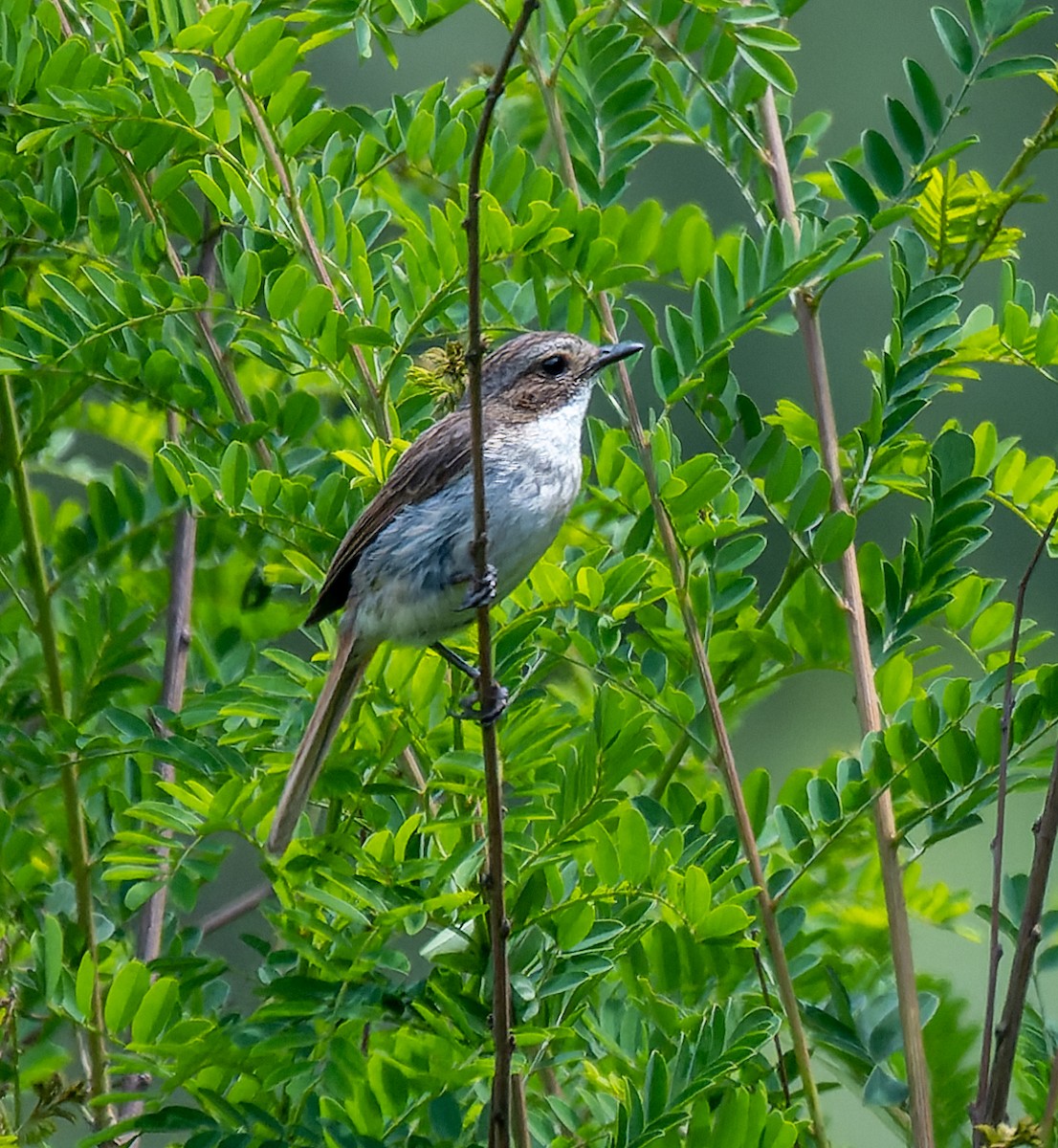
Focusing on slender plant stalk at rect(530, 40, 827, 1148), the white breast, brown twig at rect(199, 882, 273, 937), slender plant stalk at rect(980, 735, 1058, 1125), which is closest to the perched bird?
the white breast

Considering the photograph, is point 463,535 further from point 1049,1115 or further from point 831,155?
point 831,155

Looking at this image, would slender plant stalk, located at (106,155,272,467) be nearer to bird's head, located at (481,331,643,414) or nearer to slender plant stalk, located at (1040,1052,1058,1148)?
bird's head, located at (481,331,643,414)

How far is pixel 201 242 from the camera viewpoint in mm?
3184

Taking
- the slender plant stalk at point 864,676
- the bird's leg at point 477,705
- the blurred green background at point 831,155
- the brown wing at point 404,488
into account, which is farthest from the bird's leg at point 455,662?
the blurred green background at point 831,155

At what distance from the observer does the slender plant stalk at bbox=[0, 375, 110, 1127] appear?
2705 millimetres

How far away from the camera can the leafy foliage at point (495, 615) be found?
7.45 feet

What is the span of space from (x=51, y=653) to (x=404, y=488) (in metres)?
0.69

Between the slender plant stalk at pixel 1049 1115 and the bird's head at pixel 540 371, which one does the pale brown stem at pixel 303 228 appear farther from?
the slender plant stalk at pixel 1049 1115

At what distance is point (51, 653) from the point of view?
2.83 meters

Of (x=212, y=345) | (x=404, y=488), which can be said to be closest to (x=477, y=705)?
(x=404, y=488)

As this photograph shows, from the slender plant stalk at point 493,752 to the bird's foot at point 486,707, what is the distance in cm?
9

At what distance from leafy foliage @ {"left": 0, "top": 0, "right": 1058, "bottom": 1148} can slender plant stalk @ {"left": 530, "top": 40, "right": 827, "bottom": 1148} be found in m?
0.03

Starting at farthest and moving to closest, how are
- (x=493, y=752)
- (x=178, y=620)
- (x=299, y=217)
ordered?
(x=178, y=620) < (x=299, y=217) < (x=493, y=752)

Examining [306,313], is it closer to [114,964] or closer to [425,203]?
[425,203]
